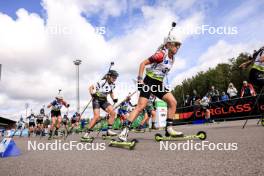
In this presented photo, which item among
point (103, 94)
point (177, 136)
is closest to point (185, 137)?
point (177, 136)

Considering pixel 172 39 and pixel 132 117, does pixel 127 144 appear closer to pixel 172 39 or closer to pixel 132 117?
pixel 132 117

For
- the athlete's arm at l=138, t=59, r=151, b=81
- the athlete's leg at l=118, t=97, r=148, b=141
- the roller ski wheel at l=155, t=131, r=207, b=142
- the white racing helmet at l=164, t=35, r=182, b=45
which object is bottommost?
the roller ski wheel at l=155, t=131, r=207, b=142

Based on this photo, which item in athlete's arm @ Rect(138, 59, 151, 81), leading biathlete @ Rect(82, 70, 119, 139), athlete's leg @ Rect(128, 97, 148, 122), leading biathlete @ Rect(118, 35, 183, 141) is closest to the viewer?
athlete's arm @ Rect(138, 59, 151, 81)

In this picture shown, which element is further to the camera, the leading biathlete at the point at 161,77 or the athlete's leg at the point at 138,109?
the leading biathlete at the point at 161,77

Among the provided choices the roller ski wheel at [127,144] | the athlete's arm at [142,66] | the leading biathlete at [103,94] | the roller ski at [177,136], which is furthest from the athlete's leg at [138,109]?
the leading biathlete at [103,94]

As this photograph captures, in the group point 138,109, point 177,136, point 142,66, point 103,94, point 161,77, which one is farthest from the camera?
point 103,94

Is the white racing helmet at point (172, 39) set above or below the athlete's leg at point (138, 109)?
above

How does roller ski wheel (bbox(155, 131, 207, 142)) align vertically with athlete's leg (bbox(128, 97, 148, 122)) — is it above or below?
below

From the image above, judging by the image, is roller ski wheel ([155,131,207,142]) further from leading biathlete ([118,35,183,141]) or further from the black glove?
the black glove

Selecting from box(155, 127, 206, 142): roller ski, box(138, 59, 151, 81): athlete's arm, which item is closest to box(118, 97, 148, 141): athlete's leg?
box(138, 59, 151, 81): athlete's arm

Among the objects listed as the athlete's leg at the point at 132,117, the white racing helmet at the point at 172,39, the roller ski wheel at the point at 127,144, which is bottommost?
the roller ski wheel at the point at 127,144

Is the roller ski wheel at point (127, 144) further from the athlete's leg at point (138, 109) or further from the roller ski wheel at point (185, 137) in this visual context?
the roller ski wheel at point (185, 137)

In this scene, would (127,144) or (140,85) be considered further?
(140,85)

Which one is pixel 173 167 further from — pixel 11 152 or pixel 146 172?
pixel 11 152
